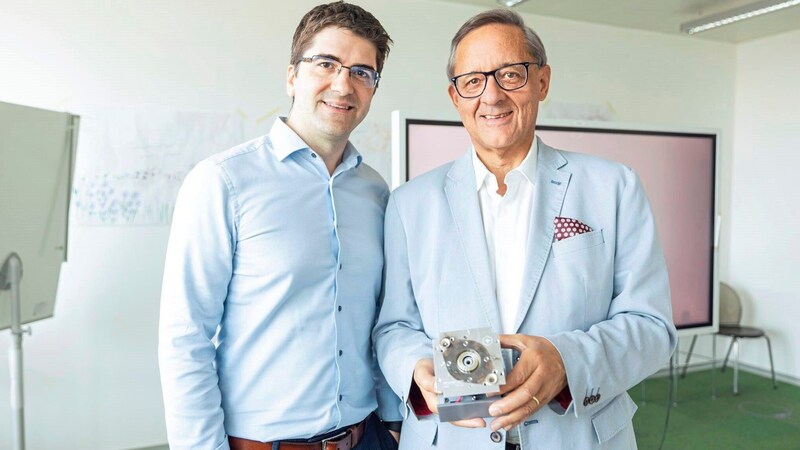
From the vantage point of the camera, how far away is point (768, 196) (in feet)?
19.2

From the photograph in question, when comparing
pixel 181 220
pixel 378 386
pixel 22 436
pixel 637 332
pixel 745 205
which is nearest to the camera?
pixel 637 332

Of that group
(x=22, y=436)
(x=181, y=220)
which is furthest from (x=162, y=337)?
(x=22, y=436)

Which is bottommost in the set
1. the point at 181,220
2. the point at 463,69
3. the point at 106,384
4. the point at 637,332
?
the point at 106,384

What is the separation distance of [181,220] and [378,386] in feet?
2.24

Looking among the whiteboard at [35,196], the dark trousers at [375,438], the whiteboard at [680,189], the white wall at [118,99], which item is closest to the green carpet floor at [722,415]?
the whiteboard at [680,189]

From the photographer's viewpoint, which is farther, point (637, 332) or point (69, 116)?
point (69, 116)

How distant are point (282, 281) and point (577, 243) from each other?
2.25 feet

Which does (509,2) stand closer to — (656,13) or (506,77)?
(656,13)

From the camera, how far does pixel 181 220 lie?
143cm

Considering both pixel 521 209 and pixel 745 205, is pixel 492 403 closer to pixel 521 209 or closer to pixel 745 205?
pixel 521 209

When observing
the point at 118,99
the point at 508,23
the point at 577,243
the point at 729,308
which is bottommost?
the point at 729,308

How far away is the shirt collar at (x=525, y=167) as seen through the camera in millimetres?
1496

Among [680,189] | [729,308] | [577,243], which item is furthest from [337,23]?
[729,308]

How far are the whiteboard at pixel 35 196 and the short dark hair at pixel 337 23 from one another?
180 cm
